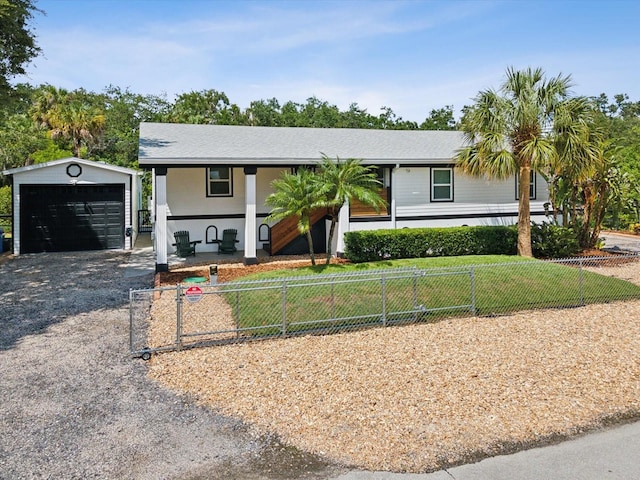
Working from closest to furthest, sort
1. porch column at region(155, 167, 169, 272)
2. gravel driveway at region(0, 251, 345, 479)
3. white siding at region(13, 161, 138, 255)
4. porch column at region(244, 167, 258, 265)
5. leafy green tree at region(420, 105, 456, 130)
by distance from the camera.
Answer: gravel driveway at region(0, 251, 345, 479) < porch column at region(155, 167, 169, 272) < porch column at region(244, 167, 258, 265) < white siding at region(13, 161, 138, 255) < leafy green tree at region(420, 105, 456, 130)

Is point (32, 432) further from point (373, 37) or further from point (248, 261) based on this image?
point (373, 37)

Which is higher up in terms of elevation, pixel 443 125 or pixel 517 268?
pixel 443 125

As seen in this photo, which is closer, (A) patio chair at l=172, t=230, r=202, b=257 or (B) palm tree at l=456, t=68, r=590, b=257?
(B) palm tree at l=456, t=68, r=590, b=257

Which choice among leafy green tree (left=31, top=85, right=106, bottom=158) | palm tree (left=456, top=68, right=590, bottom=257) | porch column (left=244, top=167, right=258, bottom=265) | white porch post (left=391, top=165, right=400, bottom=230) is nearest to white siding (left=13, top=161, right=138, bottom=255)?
porch column (left=244, top=167, right=258, bottom=265)

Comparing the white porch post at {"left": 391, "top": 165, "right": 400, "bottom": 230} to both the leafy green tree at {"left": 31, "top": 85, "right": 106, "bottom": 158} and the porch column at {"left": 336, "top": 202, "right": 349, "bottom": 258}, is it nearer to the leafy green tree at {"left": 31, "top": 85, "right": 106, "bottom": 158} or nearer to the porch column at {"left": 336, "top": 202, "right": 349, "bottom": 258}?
the porch column at {"left": 336, "top": 202, "right": 349, "bottom": 258}

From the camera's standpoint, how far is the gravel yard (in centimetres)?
473

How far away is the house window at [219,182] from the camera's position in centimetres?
1633

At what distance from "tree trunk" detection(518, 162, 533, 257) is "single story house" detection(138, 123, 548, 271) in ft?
8.21

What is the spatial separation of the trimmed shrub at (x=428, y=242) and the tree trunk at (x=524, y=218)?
120 cm

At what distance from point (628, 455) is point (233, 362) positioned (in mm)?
4677

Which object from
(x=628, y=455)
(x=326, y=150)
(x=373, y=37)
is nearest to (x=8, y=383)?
(x=628, y=455)

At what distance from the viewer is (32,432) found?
15.8 feet

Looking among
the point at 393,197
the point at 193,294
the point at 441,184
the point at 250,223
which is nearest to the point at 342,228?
the point at 393,197

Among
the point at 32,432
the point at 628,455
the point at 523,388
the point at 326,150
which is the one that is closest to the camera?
the point at 628,455
